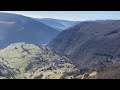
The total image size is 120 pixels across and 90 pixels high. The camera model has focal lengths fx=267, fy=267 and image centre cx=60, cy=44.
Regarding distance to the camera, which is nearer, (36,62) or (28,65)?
(28,65)
